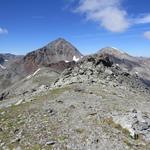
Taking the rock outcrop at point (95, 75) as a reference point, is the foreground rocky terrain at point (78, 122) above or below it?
below

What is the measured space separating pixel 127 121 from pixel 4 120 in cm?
1456

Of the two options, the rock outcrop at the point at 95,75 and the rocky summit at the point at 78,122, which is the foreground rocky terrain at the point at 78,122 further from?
the rock outcrop at the point at 95,75

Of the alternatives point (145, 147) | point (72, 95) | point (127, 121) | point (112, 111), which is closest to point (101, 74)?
point (72, 95)

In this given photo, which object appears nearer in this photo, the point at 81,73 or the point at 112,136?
the point at 112,136

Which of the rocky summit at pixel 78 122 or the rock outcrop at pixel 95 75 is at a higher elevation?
the rock outcrop at pixel 95 75

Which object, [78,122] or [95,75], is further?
[95,75]

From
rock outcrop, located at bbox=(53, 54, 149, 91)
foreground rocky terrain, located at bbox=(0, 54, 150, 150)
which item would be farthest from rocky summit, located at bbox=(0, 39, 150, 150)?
rock outcrop, located at bbox=(53, 54, 149, 91)

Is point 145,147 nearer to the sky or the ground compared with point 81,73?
nearer to the ground

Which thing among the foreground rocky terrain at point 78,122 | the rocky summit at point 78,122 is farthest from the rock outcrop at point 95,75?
the foreground rocky terrain at point 78,122

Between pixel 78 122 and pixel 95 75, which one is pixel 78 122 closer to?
pixel 78 122

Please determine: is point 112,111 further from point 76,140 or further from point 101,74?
point 101,74

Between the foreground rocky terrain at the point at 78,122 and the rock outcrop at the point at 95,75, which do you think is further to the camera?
the rock outcrop at the point at 95,75

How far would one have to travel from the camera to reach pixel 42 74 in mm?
138625

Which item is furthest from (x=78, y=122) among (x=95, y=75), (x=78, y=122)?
(x=95, y=75)
